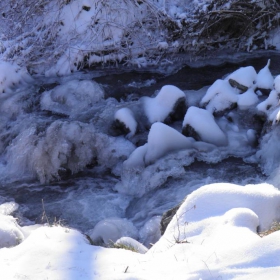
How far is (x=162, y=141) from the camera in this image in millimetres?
5820

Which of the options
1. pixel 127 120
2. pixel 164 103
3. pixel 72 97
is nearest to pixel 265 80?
pixel 164 103

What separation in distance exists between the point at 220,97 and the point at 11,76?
3683 mm

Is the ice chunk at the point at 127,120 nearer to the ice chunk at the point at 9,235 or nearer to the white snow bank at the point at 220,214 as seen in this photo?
the ice chunk at the point at 9,235

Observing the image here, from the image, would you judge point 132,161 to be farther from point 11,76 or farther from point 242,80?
point 11,76

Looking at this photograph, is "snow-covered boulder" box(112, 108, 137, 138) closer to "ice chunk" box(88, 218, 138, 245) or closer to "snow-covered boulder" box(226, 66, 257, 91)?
"snow-covered boulder" box(226, 66, 257, 91)

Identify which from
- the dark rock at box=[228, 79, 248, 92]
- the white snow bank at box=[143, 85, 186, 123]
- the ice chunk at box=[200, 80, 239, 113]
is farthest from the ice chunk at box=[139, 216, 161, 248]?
the dark rock at box=[228, 79, 248, 92]

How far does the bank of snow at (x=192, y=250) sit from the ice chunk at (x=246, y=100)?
3.05 meters

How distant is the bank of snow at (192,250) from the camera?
2400 mm

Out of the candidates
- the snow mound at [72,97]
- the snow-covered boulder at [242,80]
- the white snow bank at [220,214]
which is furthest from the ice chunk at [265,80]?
the white snow bank at [220,214]

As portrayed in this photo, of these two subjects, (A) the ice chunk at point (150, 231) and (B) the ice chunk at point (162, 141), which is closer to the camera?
(A) the ice chunk at point (150, 231)

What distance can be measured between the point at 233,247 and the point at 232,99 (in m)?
4.21

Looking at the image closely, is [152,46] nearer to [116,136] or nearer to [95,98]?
[95,98]

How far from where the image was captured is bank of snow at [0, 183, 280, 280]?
240 centimetres

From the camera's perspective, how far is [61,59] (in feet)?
27.8
